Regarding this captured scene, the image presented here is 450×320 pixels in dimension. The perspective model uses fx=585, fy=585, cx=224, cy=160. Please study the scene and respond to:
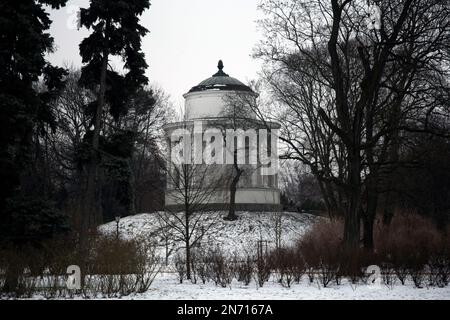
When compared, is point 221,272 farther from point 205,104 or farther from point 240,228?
point 205,104

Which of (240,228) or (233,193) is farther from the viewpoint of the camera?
(233,193)

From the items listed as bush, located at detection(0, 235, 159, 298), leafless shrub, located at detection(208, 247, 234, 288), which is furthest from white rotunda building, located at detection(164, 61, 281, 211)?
bush, located at detection(0, 235, 159, 298)

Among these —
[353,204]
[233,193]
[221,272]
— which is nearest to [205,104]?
[233,193]

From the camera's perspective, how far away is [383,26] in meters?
21.2

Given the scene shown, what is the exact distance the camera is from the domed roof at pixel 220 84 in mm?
43344

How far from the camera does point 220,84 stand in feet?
144

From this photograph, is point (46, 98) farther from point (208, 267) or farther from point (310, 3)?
point (310, 3)

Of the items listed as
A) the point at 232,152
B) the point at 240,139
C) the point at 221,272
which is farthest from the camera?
the point at 240,139

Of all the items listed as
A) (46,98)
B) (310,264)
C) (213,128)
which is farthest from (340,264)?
(213,128)

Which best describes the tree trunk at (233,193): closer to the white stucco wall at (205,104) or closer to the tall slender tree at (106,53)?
the white stucco wall at (205,104)

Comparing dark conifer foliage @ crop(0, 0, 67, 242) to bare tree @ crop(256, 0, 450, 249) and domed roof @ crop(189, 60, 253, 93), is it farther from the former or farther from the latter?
domed roof @ crop(189, 60, 253, 93)

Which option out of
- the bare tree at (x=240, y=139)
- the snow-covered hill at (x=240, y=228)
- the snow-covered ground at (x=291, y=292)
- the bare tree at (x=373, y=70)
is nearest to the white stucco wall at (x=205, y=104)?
the bare tree at (x=240, y=139)

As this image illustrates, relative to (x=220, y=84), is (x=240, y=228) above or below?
below

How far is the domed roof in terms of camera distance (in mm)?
43344
